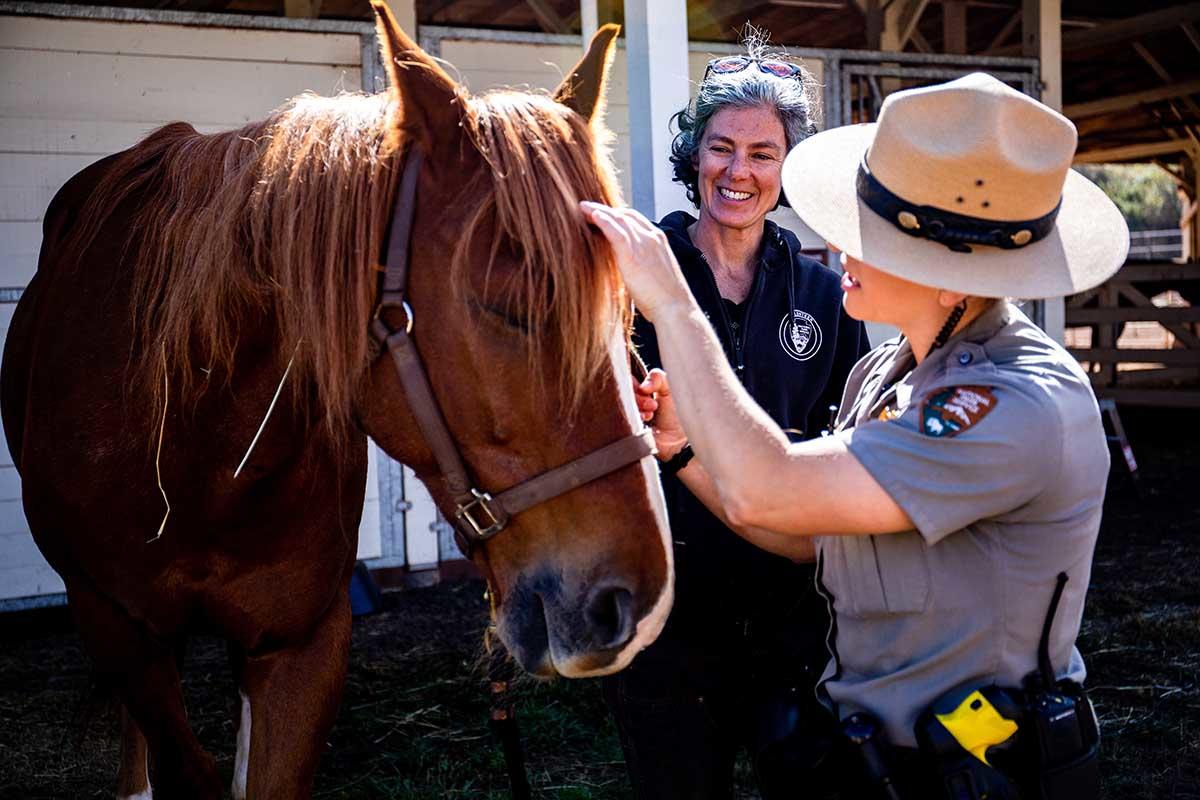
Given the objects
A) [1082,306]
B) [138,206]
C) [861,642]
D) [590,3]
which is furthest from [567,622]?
[1082,306]

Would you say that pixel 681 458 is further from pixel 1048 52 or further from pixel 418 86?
pixel 1048 52

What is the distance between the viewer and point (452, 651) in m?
4.44

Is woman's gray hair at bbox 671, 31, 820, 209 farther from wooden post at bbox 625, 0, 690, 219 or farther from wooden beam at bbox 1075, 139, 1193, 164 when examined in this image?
wooden beam at bbox 1075, 139, 1193, 164

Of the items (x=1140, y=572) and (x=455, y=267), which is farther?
(x=1140, y=572)

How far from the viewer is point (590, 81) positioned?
181 centimetres

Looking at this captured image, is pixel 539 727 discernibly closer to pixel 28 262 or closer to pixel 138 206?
→ pixel 138 206

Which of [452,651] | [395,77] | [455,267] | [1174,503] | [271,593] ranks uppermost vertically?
[395,77]

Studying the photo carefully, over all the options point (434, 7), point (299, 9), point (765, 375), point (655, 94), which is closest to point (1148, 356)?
point (434, 7)

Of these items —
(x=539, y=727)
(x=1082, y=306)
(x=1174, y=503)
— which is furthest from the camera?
(x=1082, y=306)

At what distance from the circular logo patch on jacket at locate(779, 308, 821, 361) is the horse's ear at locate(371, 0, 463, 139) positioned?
0.89 metres

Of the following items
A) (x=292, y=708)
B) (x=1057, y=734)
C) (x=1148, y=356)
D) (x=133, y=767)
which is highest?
(x=1057, y=734)

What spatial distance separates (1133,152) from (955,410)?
45.4 ft

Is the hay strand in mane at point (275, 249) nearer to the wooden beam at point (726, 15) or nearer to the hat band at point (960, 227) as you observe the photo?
the hat band at point (960, 227)

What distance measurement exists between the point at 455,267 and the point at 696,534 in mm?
844
